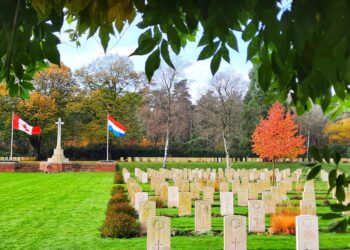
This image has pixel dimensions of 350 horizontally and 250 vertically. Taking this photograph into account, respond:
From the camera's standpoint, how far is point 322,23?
66.9 inches

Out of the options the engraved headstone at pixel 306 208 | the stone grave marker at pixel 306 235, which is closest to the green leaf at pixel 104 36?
the stone grave marker at pixel 306 235

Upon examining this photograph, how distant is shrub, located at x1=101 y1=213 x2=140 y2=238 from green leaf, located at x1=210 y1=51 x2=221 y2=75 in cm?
791

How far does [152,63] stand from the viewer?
2.01 m

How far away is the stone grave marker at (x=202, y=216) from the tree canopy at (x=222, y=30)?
7.72 metres

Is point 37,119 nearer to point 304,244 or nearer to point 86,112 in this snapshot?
point 86,112

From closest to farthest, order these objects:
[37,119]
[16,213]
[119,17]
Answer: [119,17] → [16,213] → [37,119]

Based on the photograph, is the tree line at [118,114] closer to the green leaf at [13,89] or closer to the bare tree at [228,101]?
the bare tree at [228,101]

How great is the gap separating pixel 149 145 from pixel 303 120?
19775 millimetres

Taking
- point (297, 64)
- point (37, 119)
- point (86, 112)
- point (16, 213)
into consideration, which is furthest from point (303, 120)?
point (297, 64)

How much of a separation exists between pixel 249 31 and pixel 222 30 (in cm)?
52

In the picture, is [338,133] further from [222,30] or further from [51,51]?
[222,30]

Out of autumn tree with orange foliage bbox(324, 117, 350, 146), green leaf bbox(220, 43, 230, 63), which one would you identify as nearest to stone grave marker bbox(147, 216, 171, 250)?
green leaf bbox(220, 43, 230, 63)

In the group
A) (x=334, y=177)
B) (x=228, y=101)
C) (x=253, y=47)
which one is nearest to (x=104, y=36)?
(x=253, y=47)

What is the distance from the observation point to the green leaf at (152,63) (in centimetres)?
199
